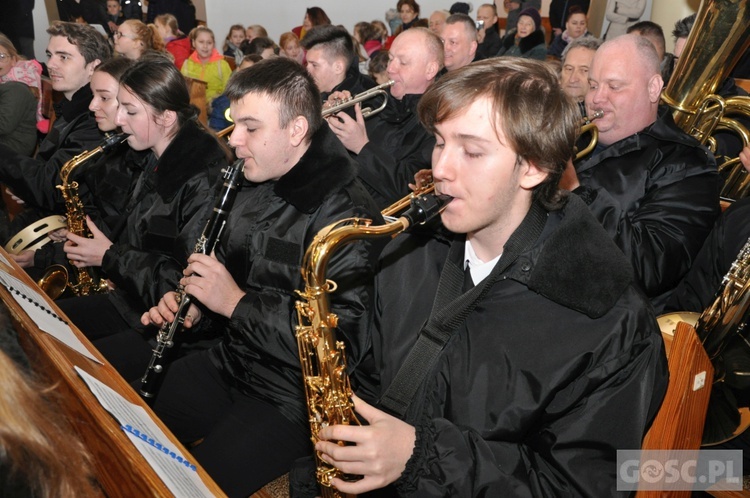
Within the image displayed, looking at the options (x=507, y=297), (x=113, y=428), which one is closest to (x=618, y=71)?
(x=507, y=297)

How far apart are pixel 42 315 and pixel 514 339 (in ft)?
4.36

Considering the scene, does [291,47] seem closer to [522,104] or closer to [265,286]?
[265,286]

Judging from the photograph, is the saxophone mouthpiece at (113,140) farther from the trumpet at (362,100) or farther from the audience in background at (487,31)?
the audience in background at (487,31)

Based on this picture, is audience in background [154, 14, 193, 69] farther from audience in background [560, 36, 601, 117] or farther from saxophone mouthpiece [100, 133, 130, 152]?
audience in background [560, 36, 601, 117]

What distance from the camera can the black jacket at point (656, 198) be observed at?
2.77m

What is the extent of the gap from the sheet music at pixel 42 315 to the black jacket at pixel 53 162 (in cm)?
206

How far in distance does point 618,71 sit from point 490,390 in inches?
87.4

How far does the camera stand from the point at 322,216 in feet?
7.77

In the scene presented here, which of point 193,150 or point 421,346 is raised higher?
point 193,150

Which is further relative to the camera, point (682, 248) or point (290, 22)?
point (290, 22)

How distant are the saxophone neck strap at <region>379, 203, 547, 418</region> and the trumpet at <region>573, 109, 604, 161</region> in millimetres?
1637

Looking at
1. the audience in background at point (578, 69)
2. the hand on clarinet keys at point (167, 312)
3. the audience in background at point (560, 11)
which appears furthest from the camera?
the audience in background at point (560, 11)

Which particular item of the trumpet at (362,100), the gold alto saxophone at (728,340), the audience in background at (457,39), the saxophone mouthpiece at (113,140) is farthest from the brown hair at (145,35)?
the gold alto saxophone at (728,340)

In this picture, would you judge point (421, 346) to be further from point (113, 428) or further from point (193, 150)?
point (193, 150)
